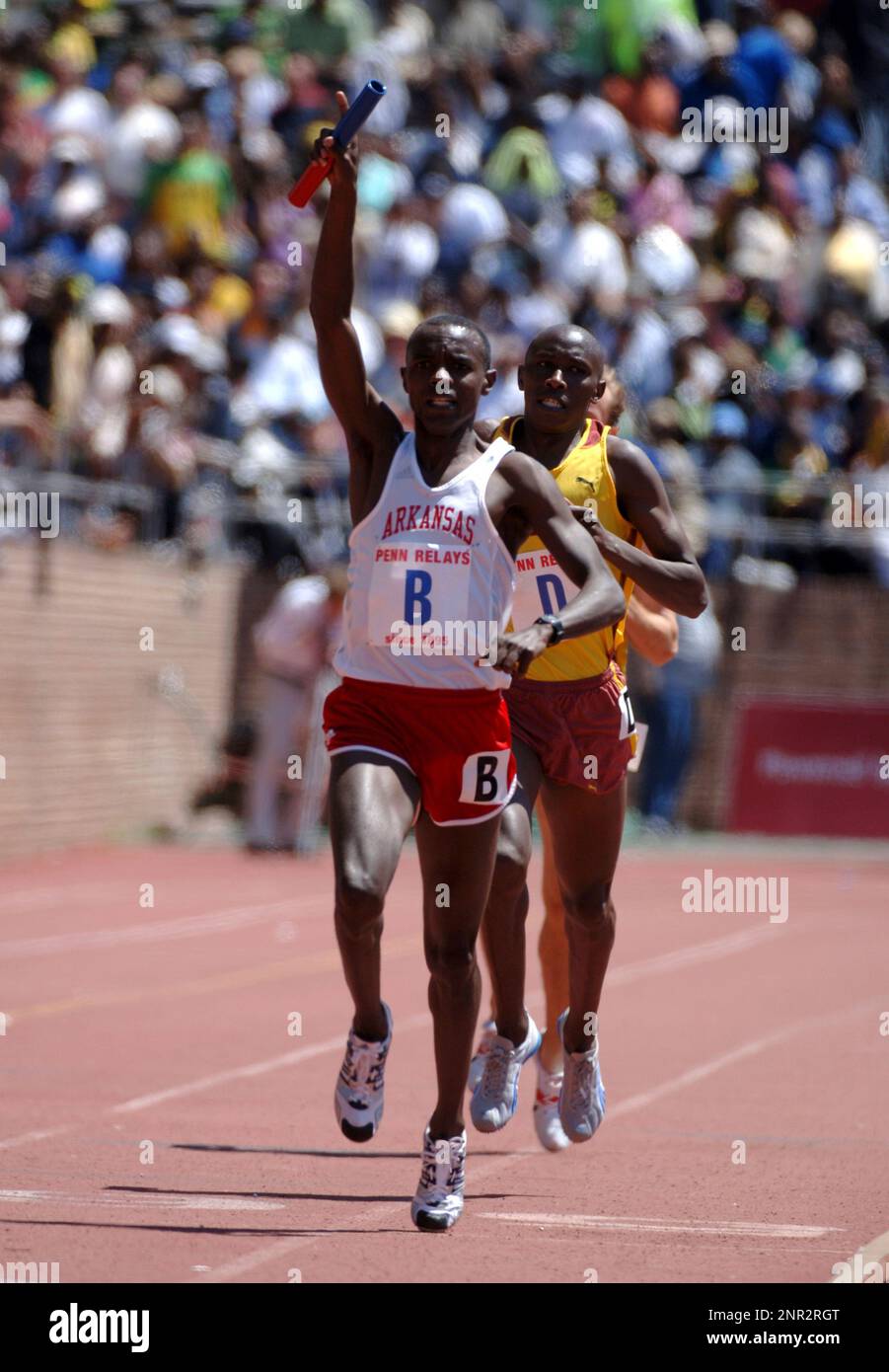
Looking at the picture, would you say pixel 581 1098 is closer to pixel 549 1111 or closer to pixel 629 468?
pixel 549 1111

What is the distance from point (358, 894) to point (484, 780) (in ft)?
1.63

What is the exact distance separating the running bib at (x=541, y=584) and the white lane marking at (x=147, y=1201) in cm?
206

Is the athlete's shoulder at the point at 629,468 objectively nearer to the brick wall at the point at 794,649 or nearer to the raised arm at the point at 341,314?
the raised arm at the point at 341,314

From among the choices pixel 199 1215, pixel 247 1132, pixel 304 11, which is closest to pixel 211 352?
pixel 304 11

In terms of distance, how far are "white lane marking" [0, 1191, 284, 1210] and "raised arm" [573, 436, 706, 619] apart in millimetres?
2159

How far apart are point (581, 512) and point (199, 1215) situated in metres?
2.28

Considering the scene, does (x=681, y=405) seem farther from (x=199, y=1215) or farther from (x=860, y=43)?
(x=199, y=1215)

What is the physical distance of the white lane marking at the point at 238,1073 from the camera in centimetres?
861

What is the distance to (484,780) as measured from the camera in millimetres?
6480

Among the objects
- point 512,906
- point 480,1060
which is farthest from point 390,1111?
point 512,906

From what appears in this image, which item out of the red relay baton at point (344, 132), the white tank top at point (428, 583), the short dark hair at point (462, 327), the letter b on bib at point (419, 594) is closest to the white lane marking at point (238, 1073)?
the white tank top at point (428, 583)

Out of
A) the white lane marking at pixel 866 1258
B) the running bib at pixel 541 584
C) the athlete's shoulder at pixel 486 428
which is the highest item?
the athlete's shoulder at pixel 486 428

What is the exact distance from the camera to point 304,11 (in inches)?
947

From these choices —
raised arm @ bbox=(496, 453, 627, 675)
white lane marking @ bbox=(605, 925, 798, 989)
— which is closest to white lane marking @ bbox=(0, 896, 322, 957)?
white lane marking @ bbox=(605, 925, 798, 989)
